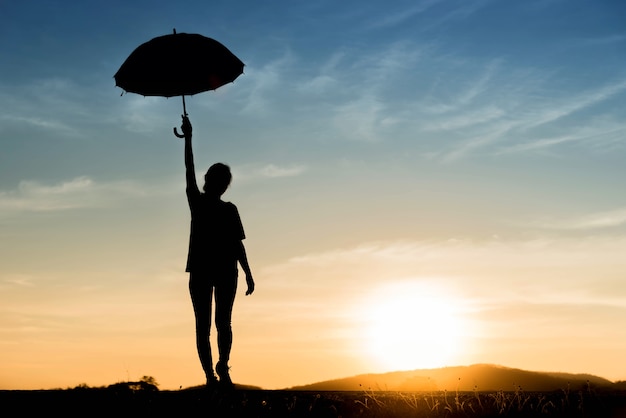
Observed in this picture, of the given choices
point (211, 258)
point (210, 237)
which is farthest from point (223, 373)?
point (210, 237)

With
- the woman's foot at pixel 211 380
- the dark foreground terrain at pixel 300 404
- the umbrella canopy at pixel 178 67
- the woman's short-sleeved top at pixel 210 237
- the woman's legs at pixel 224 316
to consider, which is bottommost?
the dark foreground terrain at pixel 300 404

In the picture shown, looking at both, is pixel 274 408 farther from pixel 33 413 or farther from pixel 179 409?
pixel 33 413

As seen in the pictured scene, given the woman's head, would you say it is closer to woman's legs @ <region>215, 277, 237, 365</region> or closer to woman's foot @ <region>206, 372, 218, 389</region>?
woman's legs @ <region>215, 277, 237, 365</region>

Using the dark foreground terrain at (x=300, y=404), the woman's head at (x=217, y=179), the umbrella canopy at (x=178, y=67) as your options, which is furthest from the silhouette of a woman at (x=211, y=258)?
the dark foreground terrain at (x=300, y=404)

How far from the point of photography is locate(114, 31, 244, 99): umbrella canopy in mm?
10781

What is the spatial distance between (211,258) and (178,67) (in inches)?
105

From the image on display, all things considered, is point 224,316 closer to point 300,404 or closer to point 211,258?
point 211,258

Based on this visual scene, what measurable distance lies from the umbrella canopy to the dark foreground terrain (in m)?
4.31

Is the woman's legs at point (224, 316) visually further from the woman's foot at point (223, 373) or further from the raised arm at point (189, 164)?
the raised arm at point (189, 164)

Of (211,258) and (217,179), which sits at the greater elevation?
(217,179)

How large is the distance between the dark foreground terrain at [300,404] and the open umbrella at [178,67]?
13.1ft

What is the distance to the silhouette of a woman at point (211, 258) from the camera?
10047 mm

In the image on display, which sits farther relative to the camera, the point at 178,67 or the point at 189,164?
the point at 178,67

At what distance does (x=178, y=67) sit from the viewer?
1071 centimetres
